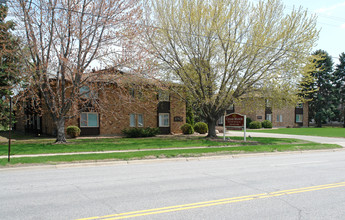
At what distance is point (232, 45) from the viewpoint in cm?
2214

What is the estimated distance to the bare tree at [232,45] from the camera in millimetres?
21734

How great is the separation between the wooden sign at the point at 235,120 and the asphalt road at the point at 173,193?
11680 mm

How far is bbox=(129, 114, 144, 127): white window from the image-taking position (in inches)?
1182

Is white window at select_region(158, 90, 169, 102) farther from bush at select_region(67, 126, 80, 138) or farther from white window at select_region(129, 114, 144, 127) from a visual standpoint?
bush at select_region(67, 126, 80, 138)

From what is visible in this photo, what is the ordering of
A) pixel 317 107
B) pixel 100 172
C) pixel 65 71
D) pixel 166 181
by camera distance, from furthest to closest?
pixel 317 107
pixel 65 71
pixel 100 172
pixel 166 181

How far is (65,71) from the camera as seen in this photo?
63.7ft

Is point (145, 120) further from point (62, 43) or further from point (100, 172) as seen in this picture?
point (100, 172)

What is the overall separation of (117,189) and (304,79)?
19985 millimetres

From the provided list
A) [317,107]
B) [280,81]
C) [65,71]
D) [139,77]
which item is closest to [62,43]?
[65,71]

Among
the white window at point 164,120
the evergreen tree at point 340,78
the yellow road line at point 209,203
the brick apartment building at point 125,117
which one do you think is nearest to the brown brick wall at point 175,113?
the brick apartment building at point 125,117

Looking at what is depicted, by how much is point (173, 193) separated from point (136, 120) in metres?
23.7

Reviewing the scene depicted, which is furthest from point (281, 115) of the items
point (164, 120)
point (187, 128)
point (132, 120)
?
point (132, 120)

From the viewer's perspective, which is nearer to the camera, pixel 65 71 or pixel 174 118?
pixel 65 71

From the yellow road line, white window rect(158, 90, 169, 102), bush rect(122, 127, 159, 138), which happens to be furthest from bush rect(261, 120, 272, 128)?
the yellow road line
